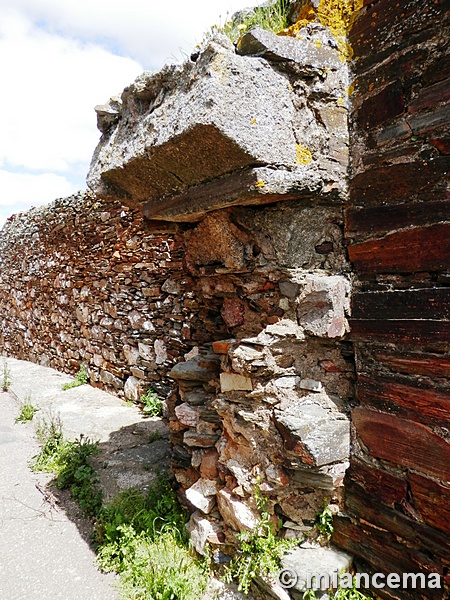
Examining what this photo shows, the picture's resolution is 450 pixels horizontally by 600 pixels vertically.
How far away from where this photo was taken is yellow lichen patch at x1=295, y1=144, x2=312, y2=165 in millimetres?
1793

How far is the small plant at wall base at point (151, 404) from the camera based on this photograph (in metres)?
5.02

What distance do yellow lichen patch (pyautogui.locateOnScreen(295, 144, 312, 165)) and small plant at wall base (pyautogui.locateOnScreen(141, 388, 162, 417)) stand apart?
3.93 metres

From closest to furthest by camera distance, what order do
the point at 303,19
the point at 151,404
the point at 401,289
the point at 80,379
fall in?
1. the point at 401,289
2. the point at 303,19
3. the point at 151,404
4. the point at 80,379

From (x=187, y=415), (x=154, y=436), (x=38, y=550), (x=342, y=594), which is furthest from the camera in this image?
(x=154, y=436)

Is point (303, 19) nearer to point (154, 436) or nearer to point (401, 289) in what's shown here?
point (401, 289)

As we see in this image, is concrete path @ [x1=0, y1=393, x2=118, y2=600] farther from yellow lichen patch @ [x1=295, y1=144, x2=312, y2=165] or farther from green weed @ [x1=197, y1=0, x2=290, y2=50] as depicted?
green weed @ [x1=197, y1=0, x2=290, y2=50]

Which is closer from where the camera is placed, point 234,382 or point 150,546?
point 234,382

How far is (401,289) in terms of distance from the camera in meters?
1.62

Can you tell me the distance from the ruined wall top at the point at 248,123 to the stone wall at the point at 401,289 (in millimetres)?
131

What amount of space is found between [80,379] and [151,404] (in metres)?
2.16

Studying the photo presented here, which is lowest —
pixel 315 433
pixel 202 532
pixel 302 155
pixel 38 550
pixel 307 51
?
pixel 38 550

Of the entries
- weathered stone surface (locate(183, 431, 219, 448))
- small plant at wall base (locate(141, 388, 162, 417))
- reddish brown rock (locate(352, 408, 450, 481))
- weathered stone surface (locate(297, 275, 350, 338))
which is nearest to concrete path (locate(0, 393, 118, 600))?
weathered stone surface (locate(183, 431, 219, 448))

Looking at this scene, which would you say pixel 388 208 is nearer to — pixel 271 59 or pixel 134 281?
pixel 271 59

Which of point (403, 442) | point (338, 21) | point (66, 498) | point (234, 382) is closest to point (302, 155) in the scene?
point (338, 21)
